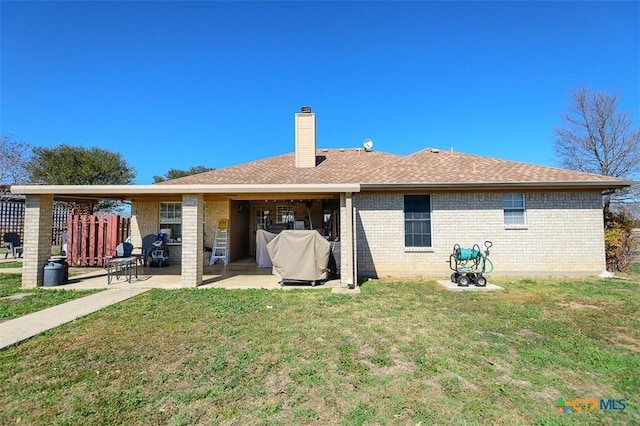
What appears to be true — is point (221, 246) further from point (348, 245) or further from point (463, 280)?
point (463, 280)

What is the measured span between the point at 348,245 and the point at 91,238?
1006 centimetres

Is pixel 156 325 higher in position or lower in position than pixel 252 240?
lower

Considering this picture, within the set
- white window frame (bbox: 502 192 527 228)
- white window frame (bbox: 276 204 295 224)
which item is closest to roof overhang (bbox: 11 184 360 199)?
white window frame (bbox: 502 192 527 228)

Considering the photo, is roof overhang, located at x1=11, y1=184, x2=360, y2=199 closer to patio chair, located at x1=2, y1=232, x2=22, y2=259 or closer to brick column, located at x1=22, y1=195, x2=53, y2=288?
brick column, located at x1=22, y1=195, x2=53, y2=288

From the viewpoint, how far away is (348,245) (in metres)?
8.09

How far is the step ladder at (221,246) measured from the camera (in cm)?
1178

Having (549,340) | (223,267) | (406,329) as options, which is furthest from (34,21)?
(549,340)

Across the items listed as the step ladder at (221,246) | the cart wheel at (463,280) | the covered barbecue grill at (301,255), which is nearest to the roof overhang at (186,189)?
the covered barbecue grill at (301,255)

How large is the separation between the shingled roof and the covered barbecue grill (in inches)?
102

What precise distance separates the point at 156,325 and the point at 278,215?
9.63 m

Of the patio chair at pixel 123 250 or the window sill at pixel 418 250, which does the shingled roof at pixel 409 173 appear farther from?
the patio chair at pixel 123 250

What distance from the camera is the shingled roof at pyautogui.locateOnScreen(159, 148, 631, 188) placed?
30.4 feet

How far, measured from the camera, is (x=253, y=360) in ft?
12.2

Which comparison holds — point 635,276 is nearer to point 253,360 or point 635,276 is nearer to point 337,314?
point 337,314
